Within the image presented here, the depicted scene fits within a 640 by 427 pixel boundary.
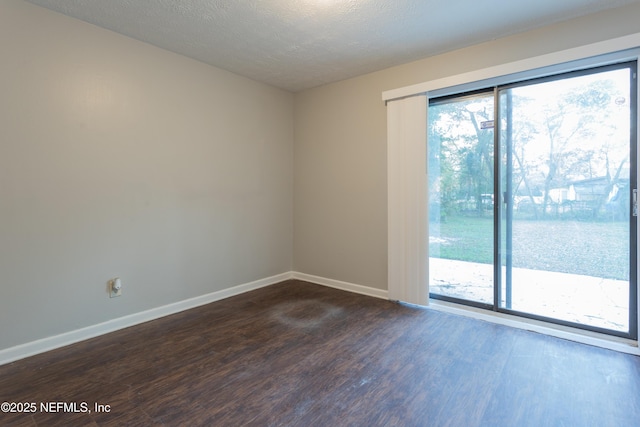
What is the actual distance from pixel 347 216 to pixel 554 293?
221 cm

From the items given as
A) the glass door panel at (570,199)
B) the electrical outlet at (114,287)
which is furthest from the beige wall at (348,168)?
the electrical outlet at (114,287)

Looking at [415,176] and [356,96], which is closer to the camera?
[415,176]

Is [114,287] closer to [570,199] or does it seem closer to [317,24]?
[317,24]

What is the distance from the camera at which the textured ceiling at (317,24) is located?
7.79ft

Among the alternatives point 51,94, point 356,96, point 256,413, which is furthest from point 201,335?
point 356,96

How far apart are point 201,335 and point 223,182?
5.58 ft

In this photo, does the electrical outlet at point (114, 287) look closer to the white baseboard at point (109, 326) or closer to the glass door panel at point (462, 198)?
the white baseboard at point (109, 326)

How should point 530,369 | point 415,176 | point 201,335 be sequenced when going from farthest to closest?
1. point 415,176
2. point 201,335
3. point 530,369

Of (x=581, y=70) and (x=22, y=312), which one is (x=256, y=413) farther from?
(x=581, y=70)

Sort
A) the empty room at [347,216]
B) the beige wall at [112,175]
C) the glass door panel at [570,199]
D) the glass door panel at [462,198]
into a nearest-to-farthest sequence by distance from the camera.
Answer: the empty room at [347,216] → the beige wall at [112,175] → the glass door panel at [570,199] → the glass door panel at [462,198]

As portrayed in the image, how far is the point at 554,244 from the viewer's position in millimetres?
2836

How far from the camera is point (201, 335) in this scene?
2730 millimetres

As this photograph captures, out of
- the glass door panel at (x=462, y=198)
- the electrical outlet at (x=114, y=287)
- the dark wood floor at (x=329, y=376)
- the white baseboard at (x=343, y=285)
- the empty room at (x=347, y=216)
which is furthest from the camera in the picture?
the white baseboard at (x=343, y=285)

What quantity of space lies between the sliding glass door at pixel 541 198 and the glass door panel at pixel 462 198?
1 cm
